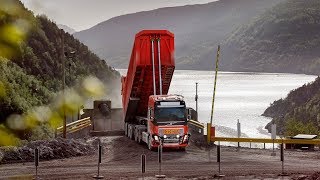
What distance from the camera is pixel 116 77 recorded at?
140625 mm

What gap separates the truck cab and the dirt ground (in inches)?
27.0

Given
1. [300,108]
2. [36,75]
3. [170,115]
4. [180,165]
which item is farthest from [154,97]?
[300,108]

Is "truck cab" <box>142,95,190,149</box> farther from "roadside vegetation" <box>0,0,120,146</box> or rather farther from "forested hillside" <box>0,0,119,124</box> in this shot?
"forested hillside" <box>0,0,119,124</box>

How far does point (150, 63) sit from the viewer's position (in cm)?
2930

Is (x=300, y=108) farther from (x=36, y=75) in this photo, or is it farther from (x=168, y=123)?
(x=168, y=123)

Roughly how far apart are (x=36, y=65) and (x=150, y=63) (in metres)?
62.5

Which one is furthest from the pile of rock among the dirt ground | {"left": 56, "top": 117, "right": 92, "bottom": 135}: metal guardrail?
{"left": 56, "top": 117, "right": 92, "bottom": 135}: metal guardrail

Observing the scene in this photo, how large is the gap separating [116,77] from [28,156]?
11603 centimetres

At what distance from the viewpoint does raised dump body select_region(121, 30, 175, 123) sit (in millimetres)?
29359

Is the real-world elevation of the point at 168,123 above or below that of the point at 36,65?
below

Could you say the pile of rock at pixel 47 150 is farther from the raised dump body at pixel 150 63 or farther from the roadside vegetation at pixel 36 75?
the raised dump body at pixel 150 63

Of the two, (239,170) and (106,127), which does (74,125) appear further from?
(239,170)

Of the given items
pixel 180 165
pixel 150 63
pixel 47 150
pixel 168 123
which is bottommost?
pixel 180 165

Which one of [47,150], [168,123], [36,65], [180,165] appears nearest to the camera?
[180,165]
